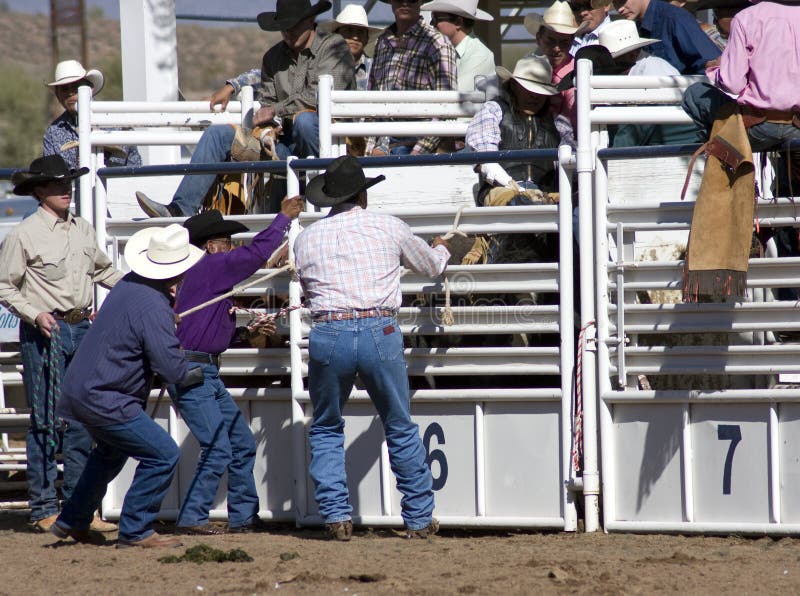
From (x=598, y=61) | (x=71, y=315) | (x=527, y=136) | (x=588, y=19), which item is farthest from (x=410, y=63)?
(x=71, y=315)

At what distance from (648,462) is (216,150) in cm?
352

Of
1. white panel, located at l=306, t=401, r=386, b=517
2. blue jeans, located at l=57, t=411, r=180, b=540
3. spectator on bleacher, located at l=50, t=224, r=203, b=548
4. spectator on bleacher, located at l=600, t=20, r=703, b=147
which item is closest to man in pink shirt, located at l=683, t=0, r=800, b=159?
spectator on bleacher, located at l=600, t=20, r=703, b=147

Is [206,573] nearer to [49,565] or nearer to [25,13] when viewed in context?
[49,565]

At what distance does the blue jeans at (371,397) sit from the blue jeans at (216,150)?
72.0 inches

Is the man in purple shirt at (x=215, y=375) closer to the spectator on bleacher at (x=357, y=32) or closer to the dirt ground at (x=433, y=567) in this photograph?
the dirt ground at (x=433, y=567)

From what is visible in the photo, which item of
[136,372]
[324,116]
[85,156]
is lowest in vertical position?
[136,372]

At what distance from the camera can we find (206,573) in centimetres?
609

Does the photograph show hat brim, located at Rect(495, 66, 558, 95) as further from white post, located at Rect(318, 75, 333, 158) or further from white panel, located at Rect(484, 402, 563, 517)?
white panel, located at Rect(484, 402, 563, 517)

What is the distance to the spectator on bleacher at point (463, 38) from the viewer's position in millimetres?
8859

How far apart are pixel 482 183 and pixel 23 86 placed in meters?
35.9

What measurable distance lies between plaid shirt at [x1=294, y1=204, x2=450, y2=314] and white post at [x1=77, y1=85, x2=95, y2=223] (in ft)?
6.45

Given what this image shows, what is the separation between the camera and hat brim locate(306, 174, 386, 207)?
6688 millimetres

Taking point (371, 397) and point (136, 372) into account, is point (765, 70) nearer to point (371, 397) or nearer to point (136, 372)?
point (371, 397)

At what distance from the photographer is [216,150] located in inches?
327
